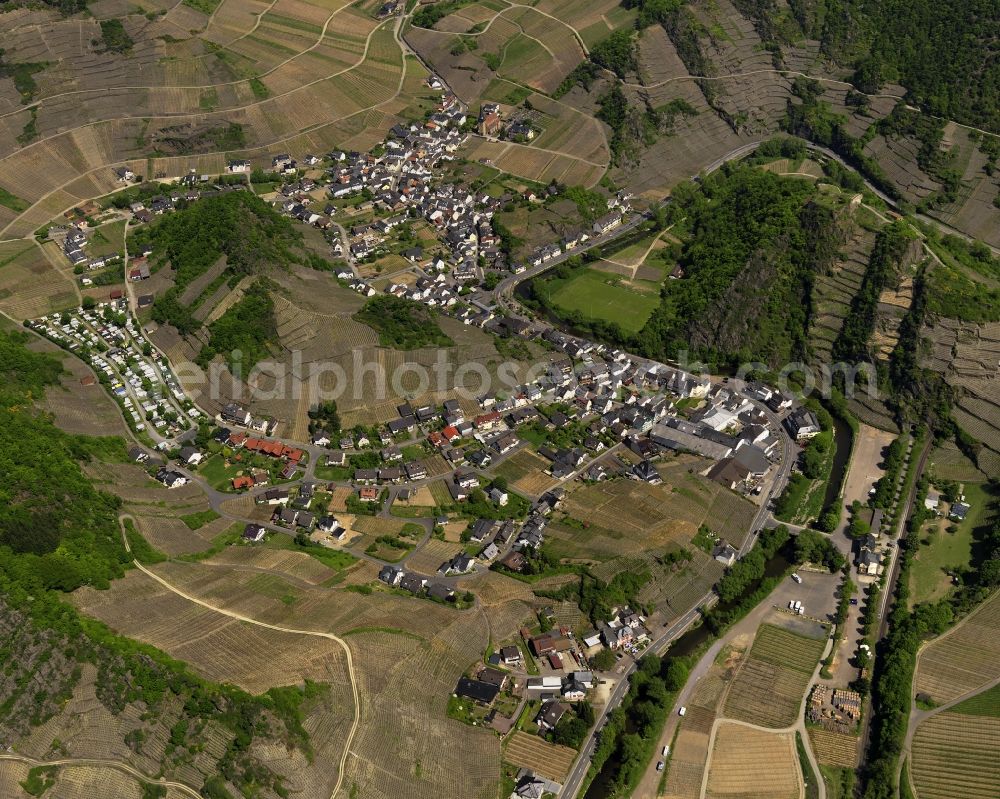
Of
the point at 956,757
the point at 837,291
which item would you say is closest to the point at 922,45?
the point at 837,291

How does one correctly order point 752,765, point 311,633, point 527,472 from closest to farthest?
point 752,765 → point 311,633 → point 527,472

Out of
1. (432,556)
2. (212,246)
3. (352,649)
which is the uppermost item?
(212,246)

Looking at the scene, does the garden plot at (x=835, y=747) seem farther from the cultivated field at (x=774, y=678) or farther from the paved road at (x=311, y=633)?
the paved road at (x=311, y=633)

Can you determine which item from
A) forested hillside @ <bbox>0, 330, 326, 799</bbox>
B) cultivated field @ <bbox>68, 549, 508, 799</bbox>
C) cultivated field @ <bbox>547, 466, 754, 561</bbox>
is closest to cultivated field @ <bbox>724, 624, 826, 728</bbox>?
cultivated field @ <bbox>547, 466, 754, 561</bbox>

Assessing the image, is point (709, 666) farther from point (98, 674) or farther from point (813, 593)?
point (98, 674)

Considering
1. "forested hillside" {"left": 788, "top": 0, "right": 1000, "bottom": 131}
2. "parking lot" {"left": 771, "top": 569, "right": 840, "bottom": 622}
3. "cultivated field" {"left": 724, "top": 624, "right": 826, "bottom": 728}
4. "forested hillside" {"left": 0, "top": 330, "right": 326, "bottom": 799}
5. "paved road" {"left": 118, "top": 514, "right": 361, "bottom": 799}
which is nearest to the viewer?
"forested hillside" {"left": 0, "top": 330, "right": 326, "bottom": 799}

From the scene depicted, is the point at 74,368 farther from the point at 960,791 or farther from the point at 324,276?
the point at 960,791

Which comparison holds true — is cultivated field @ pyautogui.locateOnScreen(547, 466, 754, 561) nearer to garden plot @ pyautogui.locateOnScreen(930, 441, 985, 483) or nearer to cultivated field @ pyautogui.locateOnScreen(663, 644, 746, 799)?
cultivated field @ pyautogui.locateOnScreen(663, 644, 746, 799)
